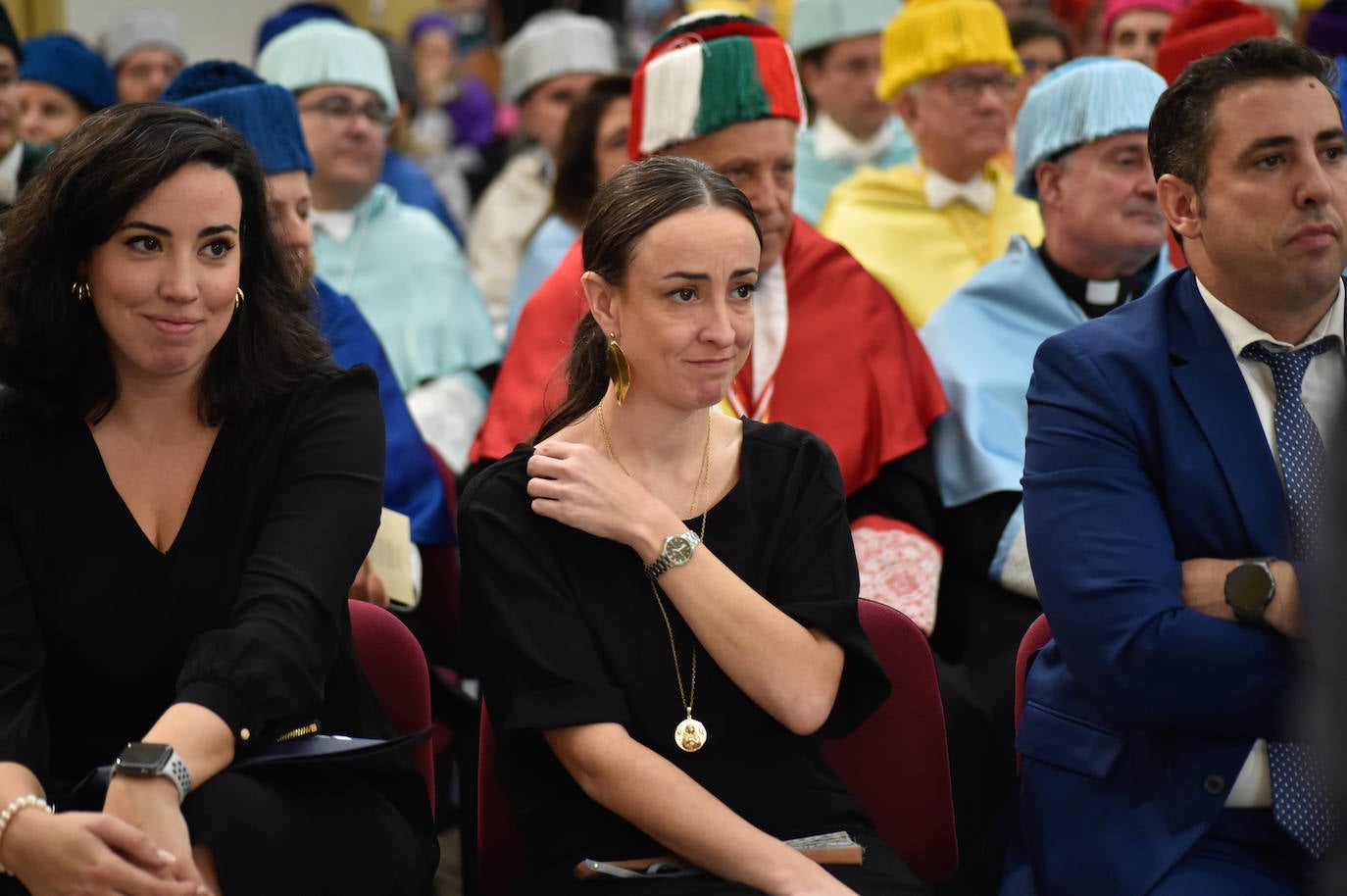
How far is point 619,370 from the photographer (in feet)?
8.00

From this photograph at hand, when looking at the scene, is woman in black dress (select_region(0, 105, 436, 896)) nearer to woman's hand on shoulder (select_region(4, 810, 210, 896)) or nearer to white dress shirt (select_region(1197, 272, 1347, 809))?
woman's hand on shoulder (select_region(4, 810, 210, 896))

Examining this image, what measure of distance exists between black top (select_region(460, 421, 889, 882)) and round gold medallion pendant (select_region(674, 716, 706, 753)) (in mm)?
15

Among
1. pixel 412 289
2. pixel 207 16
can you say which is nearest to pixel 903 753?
pixel 412 289

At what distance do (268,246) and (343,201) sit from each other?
8.23ft

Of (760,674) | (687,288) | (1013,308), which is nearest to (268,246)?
(687,288)

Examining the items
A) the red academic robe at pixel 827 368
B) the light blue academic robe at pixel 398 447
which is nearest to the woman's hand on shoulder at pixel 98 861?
the red academic robe at pixel 827 368

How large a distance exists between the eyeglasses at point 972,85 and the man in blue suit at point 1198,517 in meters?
2.25

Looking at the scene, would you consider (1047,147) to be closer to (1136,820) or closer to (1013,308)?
(1013,308)

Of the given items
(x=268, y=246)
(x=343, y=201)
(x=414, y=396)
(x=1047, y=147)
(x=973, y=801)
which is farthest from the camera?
(x=343, y=201)

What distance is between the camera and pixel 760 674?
2223mm

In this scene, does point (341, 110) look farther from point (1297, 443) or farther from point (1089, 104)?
point (1297, 443)

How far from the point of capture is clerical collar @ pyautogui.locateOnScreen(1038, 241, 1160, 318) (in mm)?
3803

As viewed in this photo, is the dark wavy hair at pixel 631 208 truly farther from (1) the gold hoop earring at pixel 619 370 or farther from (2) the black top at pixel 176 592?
(2) the black top at pixel 176 592

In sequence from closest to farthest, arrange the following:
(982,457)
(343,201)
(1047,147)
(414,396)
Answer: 1. (982,457)
2. (1047,147)
3. (414,396)
4. (343,201)
